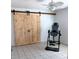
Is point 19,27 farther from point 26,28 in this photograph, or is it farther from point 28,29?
point 28,29

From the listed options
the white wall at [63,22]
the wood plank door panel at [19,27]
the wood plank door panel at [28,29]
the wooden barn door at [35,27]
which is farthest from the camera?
the wooden barn door at [35,27]

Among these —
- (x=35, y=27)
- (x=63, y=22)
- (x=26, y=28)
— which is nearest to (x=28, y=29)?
(x=26, y=28)

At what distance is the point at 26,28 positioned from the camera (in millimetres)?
6133

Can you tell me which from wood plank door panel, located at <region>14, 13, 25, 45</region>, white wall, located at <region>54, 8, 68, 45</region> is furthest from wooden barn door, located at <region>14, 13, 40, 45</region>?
white wall, located at <region>54, 8, 68, 45</region>

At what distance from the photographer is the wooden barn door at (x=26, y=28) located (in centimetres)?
585

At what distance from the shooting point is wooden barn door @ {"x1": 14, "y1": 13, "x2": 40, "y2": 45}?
585 cm

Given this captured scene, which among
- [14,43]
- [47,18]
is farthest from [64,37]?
[14,43]

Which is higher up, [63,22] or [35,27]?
→ [63,22]

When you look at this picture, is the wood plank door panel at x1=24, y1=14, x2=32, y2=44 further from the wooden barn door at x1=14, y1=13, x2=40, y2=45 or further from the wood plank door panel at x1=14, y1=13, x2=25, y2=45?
the wood plank door panel at x1=14, y1=13, x2=25, y2=45

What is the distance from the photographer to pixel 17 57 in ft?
12.9

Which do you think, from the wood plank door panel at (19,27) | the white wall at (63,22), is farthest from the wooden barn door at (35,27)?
the white wall at (63,22)

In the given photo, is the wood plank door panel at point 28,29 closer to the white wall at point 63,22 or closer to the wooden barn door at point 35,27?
the wooden barn door at point 35,27
